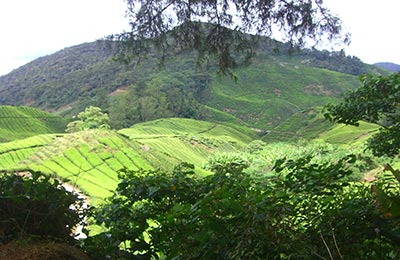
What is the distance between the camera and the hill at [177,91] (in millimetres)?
52750

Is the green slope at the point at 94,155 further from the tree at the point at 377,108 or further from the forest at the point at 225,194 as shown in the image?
the tree at the point at 377,108

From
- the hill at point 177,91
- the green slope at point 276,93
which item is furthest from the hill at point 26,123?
the green slope at point 276,93

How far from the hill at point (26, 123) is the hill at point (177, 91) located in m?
6.76

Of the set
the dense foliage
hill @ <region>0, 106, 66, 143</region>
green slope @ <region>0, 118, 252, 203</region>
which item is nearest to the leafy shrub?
the dense foliage

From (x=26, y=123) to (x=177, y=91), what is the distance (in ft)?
68.6

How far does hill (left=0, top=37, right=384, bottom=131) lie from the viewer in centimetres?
5275

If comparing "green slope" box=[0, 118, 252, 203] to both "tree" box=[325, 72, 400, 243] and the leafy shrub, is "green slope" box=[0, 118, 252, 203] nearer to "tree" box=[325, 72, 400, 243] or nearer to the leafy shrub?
"tree" box=[325, 72, 400, 243]

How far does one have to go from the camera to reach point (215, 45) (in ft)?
13.3

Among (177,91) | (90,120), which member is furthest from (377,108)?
(177,91)

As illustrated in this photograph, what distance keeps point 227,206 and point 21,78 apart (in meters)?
87.9

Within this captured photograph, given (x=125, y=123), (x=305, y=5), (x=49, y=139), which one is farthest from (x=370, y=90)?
(x=125, y=123)

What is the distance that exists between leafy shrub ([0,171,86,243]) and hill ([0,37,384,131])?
48.1 m

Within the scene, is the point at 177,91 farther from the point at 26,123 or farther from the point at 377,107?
the point at 377,107

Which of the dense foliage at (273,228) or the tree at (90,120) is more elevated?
the dense foliage at (273,228)
